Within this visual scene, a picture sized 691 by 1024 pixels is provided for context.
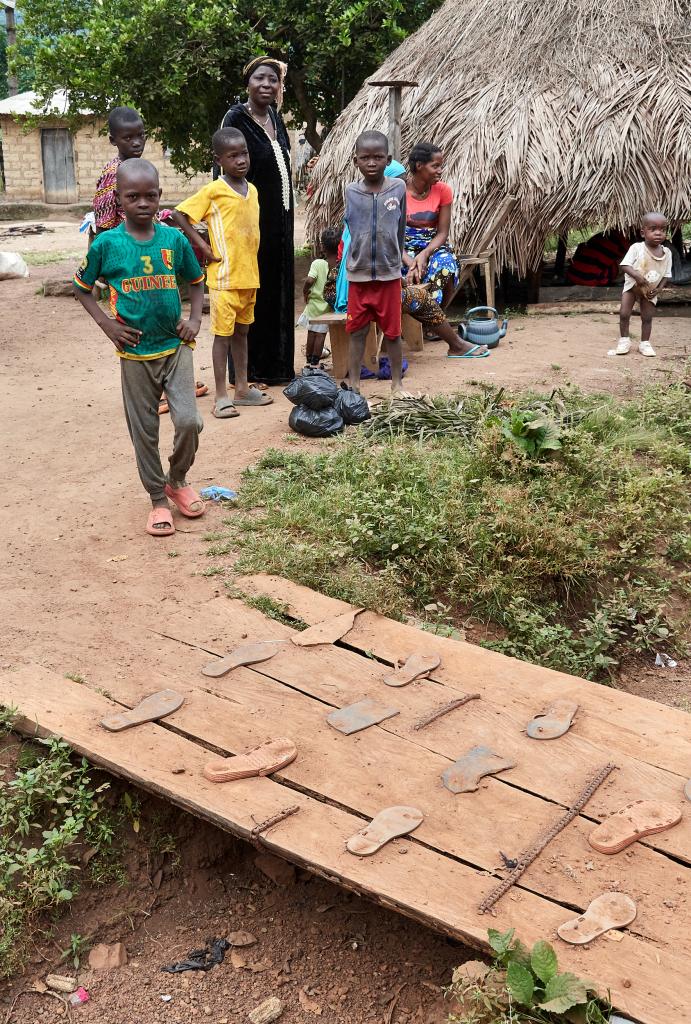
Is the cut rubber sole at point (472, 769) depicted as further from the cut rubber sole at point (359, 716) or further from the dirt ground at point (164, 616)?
the dirt ground at point (164, 616)

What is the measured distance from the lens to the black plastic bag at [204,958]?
2.58 metres

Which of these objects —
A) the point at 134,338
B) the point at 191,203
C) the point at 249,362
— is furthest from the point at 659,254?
the point at 134,338

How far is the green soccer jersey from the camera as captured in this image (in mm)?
3990

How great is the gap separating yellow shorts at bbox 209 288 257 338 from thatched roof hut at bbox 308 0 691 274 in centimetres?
359

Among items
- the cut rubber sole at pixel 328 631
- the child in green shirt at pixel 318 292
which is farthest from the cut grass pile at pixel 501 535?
the child in green shirt at pixel 318 292

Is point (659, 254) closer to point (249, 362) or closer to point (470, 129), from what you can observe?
point (470, 129)

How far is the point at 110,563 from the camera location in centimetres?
405

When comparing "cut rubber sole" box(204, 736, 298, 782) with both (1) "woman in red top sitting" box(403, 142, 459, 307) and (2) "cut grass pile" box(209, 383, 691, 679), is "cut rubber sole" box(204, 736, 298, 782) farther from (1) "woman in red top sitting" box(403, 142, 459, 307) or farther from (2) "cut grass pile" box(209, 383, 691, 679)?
(1) "woman in red top sitting" box(403, 142, 459, 307)

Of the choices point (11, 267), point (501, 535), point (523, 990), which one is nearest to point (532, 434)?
point (501, 535)

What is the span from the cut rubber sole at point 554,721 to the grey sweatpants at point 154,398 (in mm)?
2030

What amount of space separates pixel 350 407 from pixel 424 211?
237 centimetres

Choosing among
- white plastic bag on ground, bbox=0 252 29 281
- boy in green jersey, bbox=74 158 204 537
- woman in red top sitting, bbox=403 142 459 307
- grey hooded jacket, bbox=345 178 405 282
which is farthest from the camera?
white plastic bag on ground, bbox=0 252 29 281

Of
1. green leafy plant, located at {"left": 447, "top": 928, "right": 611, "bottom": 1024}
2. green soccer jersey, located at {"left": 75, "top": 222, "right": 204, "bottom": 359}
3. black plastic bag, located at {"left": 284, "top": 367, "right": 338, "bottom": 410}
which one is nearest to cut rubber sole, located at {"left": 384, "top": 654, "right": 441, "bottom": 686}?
green leafy plant, located at {"left": 447, "top": 928, "right": 611, "bottom": 1024}

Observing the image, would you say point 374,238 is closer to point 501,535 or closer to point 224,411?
point 224,411
